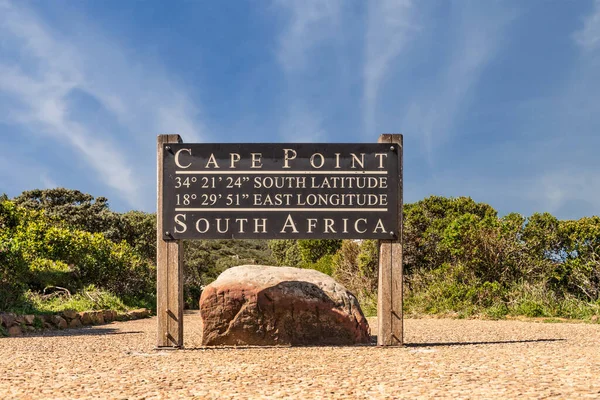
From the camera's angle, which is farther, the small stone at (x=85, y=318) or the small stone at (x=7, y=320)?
the small stone at (x=85, y=318)

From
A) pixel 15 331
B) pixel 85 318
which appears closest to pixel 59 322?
pixel 85 318

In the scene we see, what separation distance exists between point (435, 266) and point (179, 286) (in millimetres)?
10920

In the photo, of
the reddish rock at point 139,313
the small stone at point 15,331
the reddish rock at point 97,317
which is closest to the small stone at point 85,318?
the reddish rock at point 97,317

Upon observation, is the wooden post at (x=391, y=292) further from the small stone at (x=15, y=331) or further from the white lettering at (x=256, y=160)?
the small stone at (x=15, y=331)

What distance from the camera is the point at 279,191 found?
809 cm

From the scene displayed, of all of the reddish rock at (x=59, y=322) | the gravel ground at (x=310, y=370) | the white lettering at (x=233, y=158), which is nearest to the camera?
Answer: the gravel ground at (x=310, y=370)

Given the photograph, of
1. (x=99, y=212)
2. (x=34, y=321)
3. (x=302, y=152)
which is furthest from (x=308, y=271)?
(x=99, y=212)

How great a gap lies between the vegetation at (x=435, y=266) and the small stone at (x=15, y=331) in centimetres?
157

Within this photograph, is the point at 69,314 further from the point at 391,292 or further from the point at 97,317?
the point at 391,292

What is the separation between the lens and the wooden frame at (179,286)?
7.91 meters

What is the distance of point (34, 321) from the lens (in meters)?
12.5

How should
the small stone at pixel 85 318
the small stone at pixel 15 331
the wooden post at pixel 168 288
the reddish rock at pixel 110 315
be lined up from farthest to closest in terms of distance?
the reddish rock at pixel 110 315, the small stone at pixel 85 318, the small stone at pixel 15 331, the wooden post at pixel 168 288

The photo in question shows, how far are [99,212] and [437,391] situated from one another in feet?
97.7

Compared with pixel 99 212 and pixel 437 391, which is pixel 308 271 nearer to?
pixel 437 391
